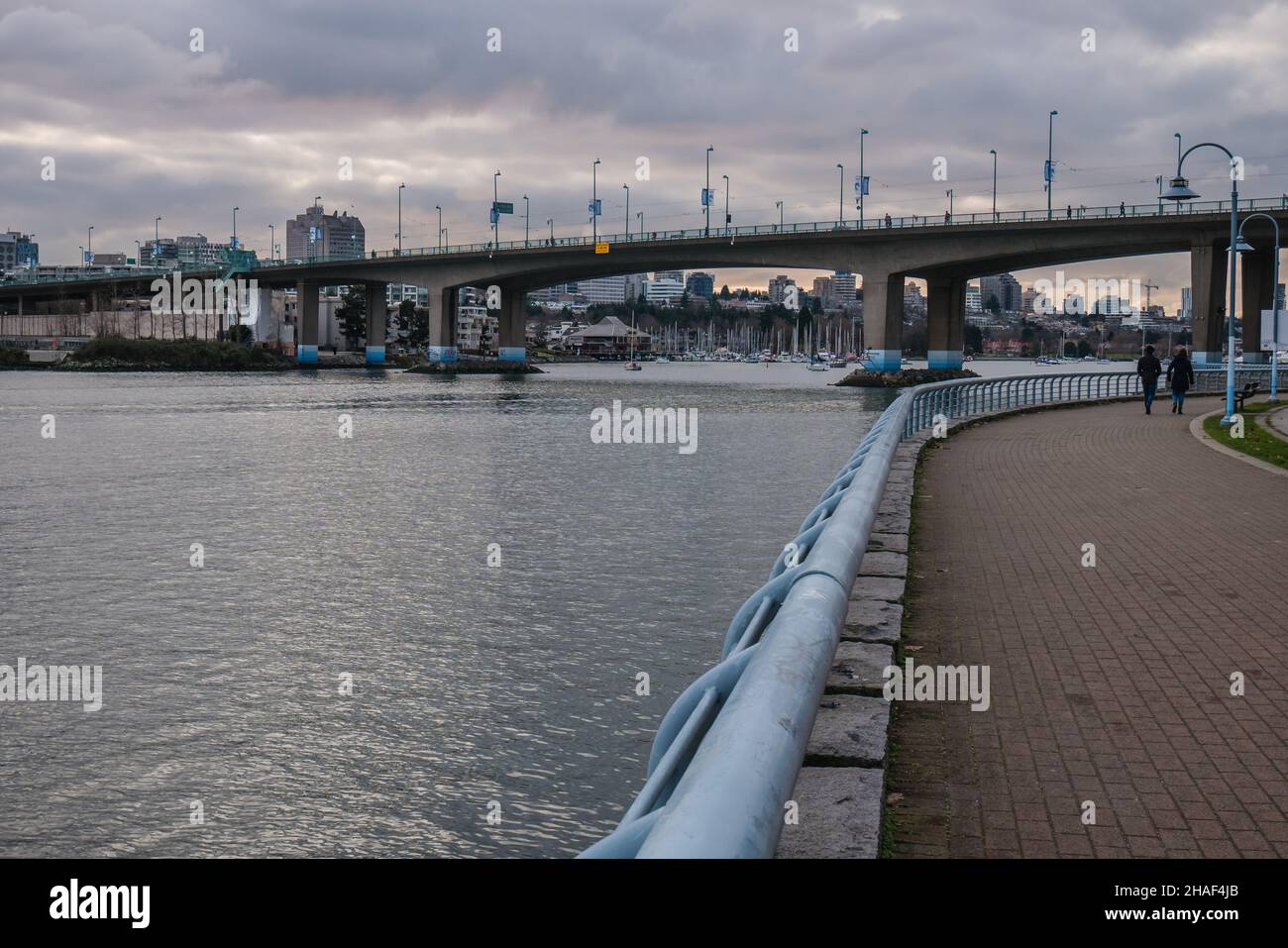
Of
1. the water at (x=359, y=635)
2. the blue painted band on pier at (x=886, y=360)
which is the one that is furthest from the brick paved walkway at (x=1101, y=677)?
the blue painted band on pier at (x=886, y=360)

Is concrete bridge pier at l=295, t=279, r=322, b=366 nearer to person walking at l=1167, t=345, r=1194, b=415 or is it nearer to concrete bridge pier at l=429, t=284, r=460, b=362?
concrete bridge pier at l=429, t=284, r=460, b=362

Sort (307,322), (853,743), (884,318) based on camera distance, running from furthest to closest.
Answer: (307,322) < (884,318) < (853,743)

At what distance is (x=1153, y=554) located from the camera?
12.1 meters

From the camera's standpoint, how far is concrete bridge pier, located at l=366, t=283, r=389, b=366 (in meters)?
126

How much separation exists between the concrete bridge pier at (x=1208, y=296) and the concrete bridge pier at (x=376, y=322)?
76510 millimetres

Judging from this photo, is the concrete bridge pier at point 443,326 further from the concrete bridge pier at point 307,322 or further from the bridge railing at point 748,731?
the bridge railing at point 748,731

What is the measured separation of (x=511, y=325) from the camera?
11644 centimetres

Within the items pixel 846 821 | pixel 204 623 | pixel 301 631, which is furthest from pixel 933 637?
pixel 204 623

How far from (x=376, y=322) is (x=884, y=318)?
58840 millimetres

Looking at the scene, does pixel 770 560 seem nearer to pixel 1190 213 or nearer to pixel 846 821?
pixel 846 821

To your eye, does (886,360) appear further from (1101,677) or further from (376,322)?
(1101,677)

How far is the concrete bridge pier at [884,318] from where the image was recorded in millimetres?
86625

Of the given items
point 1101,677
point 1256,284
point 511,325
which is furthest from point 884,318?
point 1101,677
